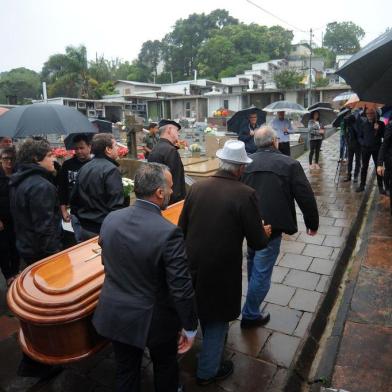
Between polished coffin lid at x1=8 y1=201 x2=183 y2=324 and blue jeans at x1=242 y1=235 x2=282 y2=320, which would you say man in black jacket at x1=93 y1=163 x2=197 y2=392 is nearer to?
polished coffin lid at x1=8 y1=201 x2=183 y2=324

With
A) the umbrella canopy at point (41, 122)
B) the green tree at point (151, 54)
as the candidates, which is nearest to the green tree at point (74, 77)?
the green tree at point (151, 54)

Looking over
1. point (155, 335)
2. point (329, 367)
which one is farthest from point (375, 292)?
point (155, 335)

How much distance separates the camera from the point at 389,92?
2.90 m

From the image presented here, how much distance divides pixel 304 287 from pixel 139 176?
2.64 meters

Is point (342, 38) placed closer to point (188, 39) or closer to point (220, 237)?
point (188, 39)

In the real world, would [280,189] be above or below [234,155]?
below

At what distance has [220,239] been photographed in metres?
2.28

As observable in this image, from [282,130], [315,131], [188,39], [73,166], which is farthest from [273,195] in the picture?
[188,39]

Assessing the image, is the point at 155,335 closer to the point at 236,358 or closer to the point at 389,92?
the point at 236,358

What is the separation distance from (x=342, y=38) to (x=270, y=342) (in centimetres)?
8563

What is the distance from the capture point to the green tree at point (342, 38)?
74.6 m

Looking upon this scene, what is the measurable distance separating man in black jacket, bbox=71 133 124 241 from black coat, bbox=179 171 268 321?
901mm

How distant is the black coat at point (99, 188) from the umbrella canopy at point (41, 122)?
1036mm

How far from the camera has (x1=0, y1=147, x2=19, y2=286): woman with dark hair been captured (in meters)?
3.54
